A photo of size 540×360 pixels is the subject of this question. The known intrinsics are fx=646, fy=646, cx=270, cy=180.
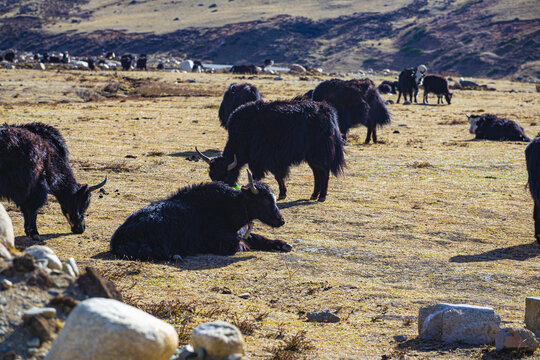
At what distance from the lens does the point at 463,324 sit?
14.4 feet

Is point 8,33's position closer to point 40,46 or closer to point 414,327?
point 40,46

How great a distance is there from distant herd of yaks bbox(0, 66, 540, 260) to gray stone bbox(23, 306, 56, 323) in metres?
3.11

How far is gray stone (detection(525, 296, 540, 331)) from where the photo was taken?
15.1 ft

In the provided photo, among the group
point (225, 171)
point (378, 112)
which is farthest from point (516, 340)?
point (378, 112)

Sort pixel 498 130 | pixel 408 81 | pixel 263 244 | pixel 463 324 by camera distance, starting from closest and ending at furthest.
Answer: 1. pixel 463 324
2. pixel 263 244
3. pixel 498 130
4. pixel 408 81

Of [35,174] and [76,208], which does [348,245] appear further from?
[35,174]

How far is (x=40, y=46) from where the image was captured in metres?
84.2

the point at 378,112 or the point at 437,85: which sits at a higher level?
the point at 437,85

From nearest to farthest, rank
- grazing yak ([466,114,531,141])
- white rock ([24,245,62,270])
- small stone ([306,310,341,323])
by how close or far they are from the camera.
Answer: white rock ([24,245,62,270]) → small stone ([306,310,341,323]) → grazing yak ([466,114,531,141])

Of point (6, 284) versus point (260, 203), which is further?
point (260, 203)

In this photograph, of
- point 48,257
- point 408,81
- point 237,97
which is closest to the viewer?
point 48,257

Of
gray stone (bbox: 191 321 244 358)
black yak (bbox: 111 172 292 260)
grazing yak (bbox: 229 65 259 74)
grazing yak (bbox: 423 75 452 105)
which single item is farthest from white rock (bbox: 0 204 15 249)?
grazing yak (bbox: 229 65 259 74)

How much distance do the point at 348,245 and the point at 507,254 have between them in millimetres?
1735

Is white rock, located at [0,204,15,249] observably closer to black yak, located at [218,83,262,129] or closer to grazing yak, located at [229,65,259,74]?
black yak, located at [218,83,262,129]
